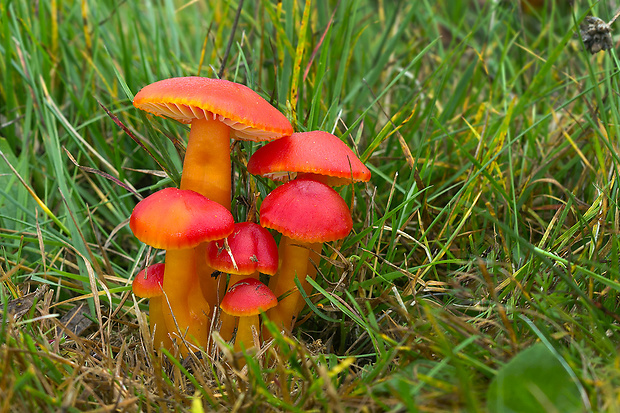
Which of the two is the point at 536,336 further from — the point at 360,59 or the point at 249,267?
the point at 360,59

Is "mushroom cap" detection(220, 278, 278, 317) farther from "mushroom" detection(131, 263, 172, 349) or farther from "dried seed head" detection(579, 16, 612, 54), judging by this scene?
"dried seed head" detection(579, 16, 612, 54)

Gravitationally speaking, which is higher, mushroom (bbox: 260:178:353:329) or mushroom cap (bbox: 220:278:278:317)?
mushroom (bbox: 260:178:353:329)

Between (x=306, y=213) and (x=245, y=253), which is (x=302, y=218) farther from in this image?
(x=245, y=253)

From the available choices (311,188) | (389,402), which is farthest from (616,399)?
(311,188)

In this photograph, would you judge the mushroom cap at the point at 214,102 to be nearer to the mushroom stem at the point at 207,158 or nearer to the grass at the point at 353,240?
the mushroom stem at the point at 207,158

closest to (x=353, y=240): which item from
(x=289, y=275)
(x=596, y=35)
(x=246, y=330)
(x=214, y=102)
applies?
(x=289, y=275)

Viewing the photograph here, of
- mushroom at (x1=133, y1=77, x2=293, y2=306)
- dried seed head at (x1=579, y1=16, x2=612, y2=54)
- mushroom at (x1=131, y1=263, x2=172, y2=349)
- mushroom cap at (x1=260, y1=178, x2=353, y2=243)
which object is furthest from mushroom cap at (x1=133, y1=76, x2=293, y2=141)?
dried seed head at (x1=579, y1=16, x2=612, y2=54)

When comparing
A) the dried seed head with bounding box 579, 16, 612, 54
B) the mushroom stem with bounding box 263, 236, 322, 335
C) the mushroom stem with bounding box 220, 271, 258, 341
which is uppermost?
the dried seed head with bounding box 579, 16, 612, 54
